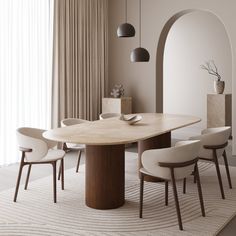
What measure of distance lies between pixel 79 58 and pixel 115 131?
3031mm

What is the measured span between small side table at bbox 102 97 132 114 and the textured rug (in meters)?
2.38

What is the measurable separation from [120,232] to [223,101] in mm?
4799

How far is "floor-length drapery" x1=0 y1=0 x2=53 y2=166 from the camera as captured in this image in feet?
17.7

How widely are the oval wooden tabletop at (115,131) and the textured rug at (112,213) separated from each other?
0.71 metres

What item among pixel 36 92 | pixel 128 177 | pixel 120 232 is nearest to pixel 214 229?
pixel 120 232

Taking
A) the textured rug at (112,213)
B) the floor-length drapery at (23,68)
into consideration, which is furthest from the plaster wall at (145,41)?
the textured rug at (112,213)

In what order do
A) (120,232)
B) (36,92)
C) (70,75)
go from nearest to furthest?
(120,232) < (36,92) < (70,75)

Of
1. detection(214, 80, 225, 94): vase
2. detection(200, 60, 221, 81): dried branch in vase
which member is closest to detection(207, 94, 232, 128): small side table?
detection(214, 80, 225, 94): vase

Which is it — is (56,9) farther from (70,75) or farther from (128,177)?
(128,177)

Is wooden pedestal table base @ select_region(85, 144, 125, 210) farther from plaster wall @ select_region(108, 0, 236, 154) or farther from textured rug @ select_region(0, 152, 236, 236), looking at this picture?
plaster wall @ select_region(108, 0, 236, 154)

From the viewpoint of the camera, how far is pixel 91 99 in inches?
273

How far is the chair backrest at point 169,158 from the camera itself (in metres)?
3.25

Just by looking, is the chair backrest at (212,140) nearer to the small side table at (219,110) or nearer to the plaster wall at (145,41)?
the plaster wall at (145,41)

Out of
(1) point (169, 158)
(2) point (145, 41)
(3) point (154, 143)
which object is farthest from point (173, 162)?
(2) point (145, 41)
